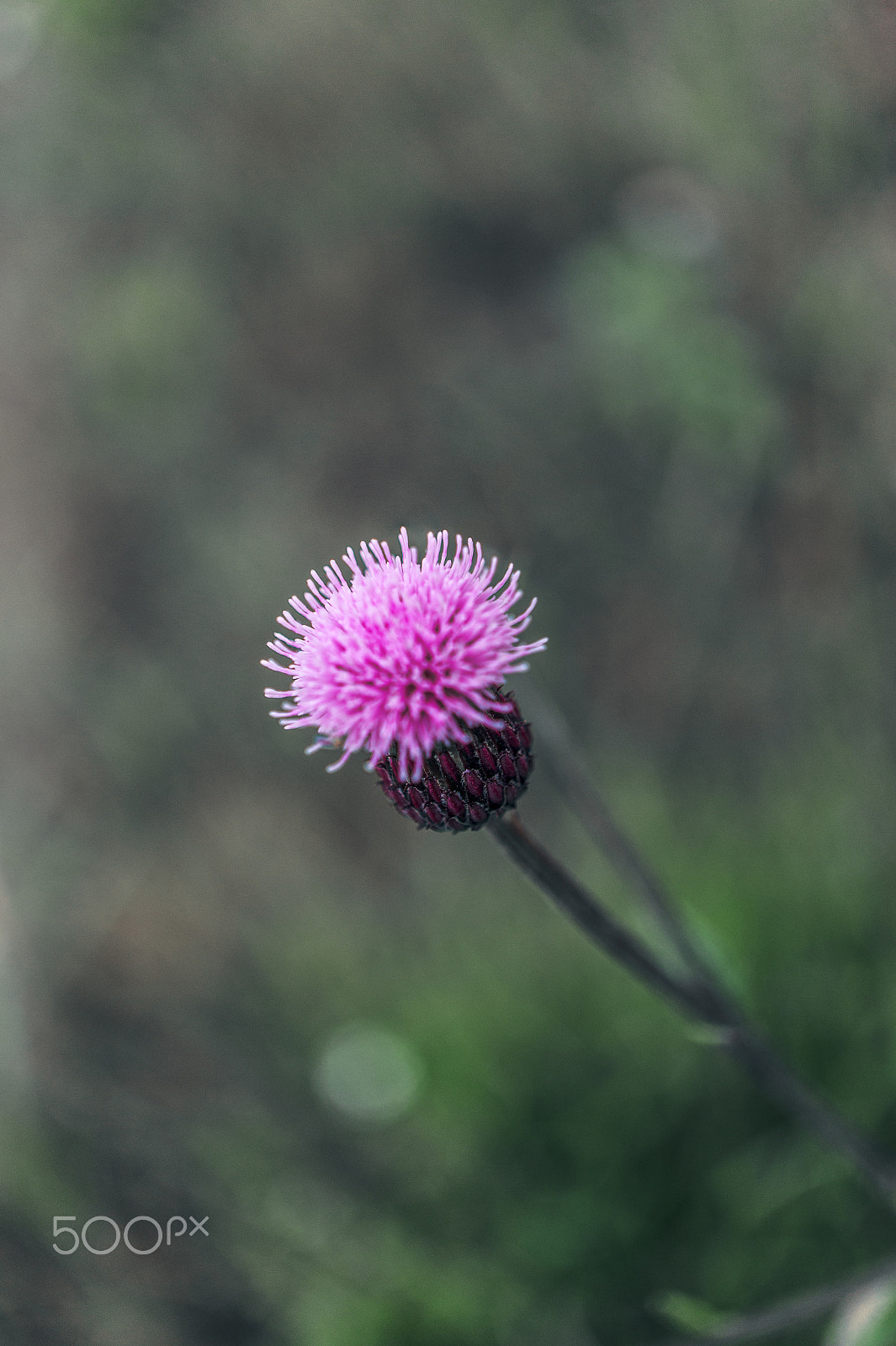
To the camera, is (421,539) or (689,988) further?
(421,539)

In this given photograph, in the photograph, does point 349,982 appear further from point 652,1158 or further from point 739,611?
point 739,611

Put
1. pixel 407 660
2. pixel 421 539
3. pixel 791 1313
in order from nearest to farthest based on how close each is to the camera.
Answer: pixel 407 660, pixel 791 1313, pixel 421 539

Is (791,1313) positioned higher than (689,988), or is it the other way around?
(689,988)

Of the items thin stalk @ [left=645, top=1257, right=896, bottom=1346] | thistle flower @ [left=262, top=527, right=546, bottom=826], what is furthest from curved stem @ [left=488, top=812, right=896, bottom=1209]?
thin stalk @ [left=645, top=1257, right=896, bottom=1346]

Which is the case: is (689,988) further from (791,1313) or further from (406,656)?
(406,656)

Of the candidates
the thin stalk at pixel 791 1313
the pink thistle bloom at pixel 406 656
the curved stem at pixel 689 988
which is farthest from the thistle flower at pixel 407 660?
the thin stalk at pixel 791 1313

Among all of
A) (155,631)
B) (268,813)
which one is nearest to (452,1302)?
(268,813)

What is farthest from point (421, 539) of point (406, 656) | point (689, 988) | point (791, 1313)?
point (791, 1313)
